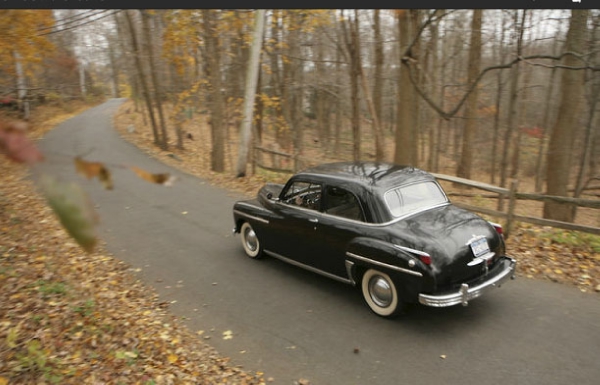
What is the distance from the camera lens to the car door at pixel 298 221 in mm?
5953

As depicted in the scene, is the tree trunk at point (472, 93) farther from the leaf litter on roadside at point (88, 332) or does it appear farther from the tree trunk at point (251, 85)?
the leaf litter on roadside at point (88, 332)

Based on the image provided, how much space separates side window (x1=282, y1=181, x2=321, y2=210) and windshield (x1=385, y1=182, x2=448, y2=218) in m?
1.10

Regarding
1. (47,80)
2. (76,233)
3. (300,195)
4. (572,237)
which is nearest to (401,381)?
(300,195)

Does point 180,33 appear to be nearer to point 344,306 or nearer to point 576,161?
point 344,306

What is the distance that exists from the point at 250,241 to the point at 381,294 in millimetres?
2929

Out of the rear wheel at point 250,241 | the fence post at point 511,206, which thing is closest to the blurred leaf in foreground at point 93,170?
the rear wheel at point 250,241

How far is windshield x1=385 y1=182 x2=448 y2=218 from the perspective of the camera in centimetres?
532

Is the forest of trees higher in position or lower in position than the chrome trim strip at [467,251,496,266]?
higher

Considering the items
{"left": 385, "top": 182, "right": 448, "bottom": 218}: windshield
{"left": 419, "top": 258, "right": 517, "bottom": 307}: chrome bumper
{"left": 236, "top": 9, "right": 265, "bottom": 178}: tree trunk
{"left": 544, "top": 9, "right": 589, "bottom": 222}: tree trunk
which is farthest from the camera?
{"left": 236, "top": 9, "right": 265, "bottom": 178}: tree trunk

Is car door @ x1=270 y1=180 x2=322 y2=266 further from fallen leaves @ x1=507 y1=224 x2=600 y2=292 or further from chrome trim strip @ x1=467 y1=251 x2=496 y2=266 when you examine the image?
fallen leaves @ x1=507 y1=224 x2=600 y2=292

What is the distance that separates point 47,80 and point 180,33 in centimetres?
741

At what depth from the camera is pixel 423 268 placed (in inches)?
179

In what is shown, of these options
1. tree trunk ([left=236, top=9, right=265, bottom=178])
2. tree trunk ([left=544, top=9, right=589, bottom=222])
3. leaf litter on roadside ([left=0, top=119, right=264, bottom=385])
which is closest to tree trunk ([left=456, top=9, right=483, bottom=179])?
tree trunk ([left=544, top=9, right=589, bottom=222])

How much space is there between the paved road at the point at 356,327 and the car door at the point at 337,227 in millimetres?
510
